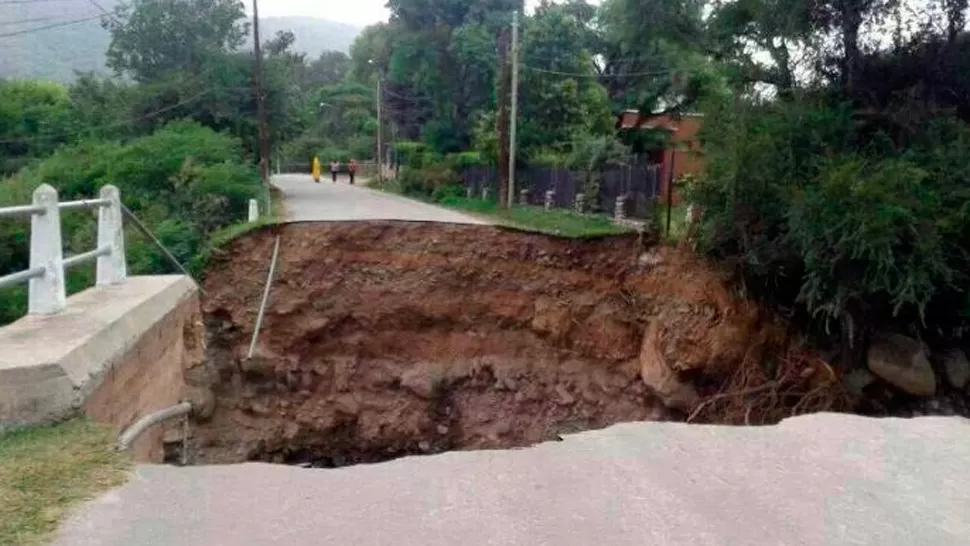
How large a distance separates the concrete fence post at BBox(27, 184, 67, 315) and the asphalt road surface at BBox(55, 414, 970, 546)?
2.28 metres

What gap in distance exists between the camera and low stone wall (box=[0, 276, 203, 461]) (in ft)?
12.7

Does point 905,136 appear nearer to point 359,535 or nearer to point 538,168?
point 359,535

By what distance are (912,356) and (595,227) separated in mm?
7396

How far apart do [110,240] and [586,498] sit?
5.43 meters

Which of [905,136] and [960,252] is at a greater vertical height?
[905,136]

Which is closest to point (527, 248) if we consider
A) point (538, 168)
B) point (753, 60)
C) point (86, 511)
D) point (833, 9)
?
point (753, 60)

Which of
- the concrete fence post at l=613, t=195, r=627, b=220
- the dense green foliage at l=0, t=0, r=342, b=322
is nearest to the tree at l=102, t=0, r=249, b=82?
the dense green foliage at l=0, t=0, r=342, b=322

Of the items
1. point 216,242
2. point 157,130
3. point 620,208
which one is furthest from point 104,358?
point 157,130

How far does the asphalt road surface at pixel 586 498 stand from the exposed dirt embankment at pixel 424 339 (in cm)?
1145

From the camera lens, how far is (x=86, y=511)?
3.00 m

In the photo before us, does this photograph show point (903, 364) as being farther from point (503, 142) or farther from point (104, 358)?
point (503, 142)

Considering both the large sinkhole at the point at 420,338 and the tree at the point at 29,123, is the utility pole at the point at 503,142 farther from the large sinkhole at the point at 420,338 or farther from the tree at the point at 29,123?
the tree at the point at 29,123

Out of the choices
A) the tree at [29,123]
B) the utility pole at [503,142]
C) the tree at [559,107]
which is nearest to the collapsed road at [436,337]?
the utility pole at [503,142]

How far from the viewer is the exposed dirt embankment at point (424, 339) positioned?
51.4 ft
